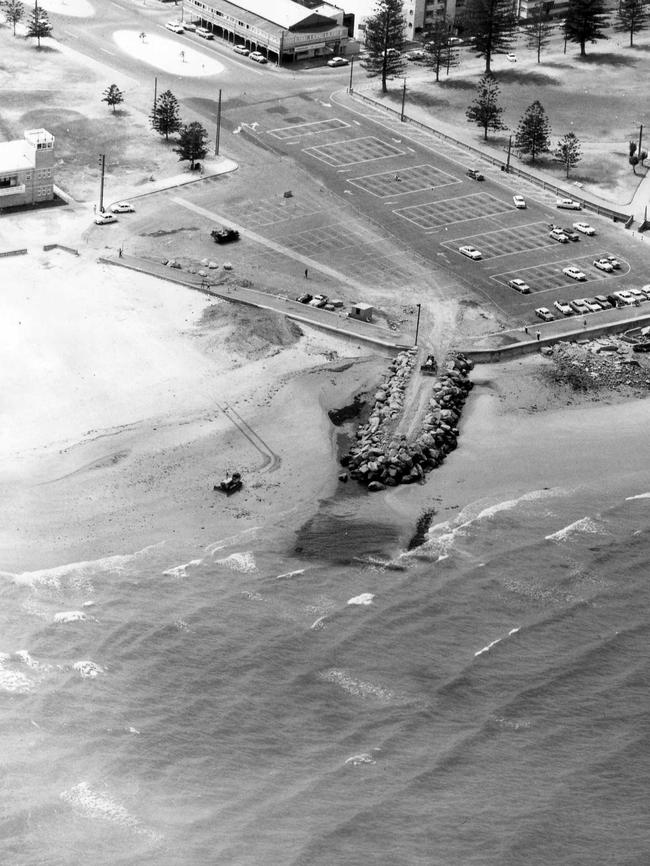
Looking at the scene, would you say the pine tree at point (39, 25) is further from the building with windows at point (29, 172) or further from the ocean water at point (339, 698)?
the ocean water at point (339, 698)

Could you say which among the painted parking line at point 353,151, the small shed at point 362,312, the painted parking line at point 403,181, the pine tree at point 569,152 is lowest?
the small shed at point 362,312

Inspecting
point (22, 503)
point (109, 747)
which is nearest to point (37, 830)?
point (109, 747)

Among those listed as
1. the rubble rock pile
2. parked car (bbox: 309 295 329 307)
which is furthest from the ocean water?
parked car (bbox: 309 295 329 307)

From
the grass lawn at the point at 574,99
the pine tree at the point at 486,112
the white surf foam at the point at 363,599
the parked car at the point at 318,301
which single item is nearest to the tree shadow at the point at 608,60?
the grass lawn at the point at 574,99

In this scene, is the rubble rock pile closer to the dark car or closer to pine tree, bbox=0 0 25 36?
the dark car

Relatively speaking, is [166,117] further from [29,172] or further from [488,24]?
[488,24]
